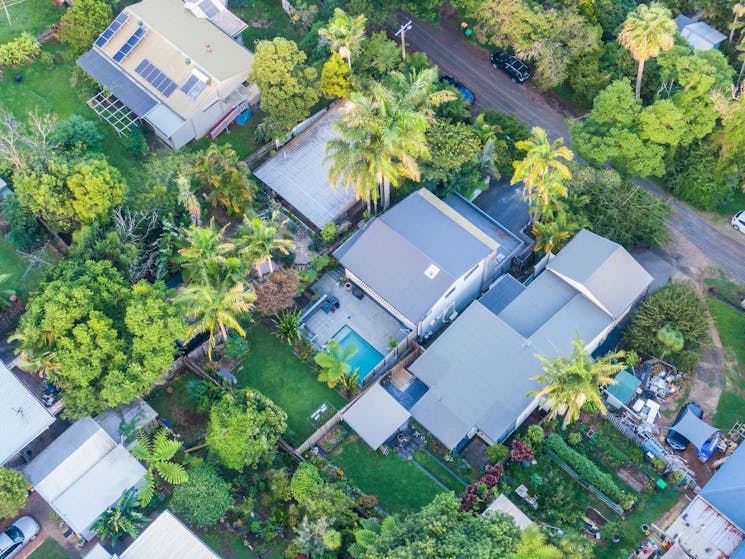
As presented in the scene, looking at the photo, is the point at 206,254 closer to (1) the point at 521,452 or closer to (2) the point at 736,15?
(1) the point at 521,452

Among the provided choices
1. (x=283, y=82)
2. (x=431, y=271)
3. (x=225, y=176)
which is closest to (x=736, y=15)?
(x=431, y=271)

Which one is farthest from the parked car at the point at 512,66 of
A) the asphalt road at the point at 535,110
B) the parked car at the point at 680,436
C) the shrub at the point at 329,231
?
the parked car at the point at 680,436

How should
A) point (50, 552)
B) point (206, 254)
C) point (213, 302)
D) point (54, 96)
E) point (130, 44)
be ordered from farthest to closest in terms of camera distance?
point (54, 96) → point (130, 44) → point (206, 254) → point (213, 302) → point (50, 552)

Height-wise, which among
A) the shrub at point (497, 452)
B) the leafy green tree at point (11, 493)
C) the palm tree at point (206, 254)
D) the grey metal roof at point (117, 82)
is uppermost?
the grey metal roof at point (117, 82)

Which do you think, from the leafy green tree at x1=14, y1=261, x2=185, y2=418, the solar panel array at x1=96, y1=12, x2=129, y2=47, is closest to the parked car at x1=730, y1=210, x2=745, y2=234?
the leafy green tree at x1=14, y1=261, x2=185, y2=418

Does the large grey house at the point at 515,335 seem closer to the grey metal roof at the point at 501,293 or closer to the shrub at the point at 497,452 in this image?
the grey metal roof at the point at 501,293

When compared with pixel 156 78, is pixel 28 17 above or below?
below

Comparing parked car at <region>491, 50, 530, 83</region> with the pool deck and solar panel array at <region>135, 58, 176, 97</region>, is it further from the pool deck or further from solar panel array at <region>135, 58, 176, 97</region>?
solar panel array at <region>135, 58, 176, 97</region>
